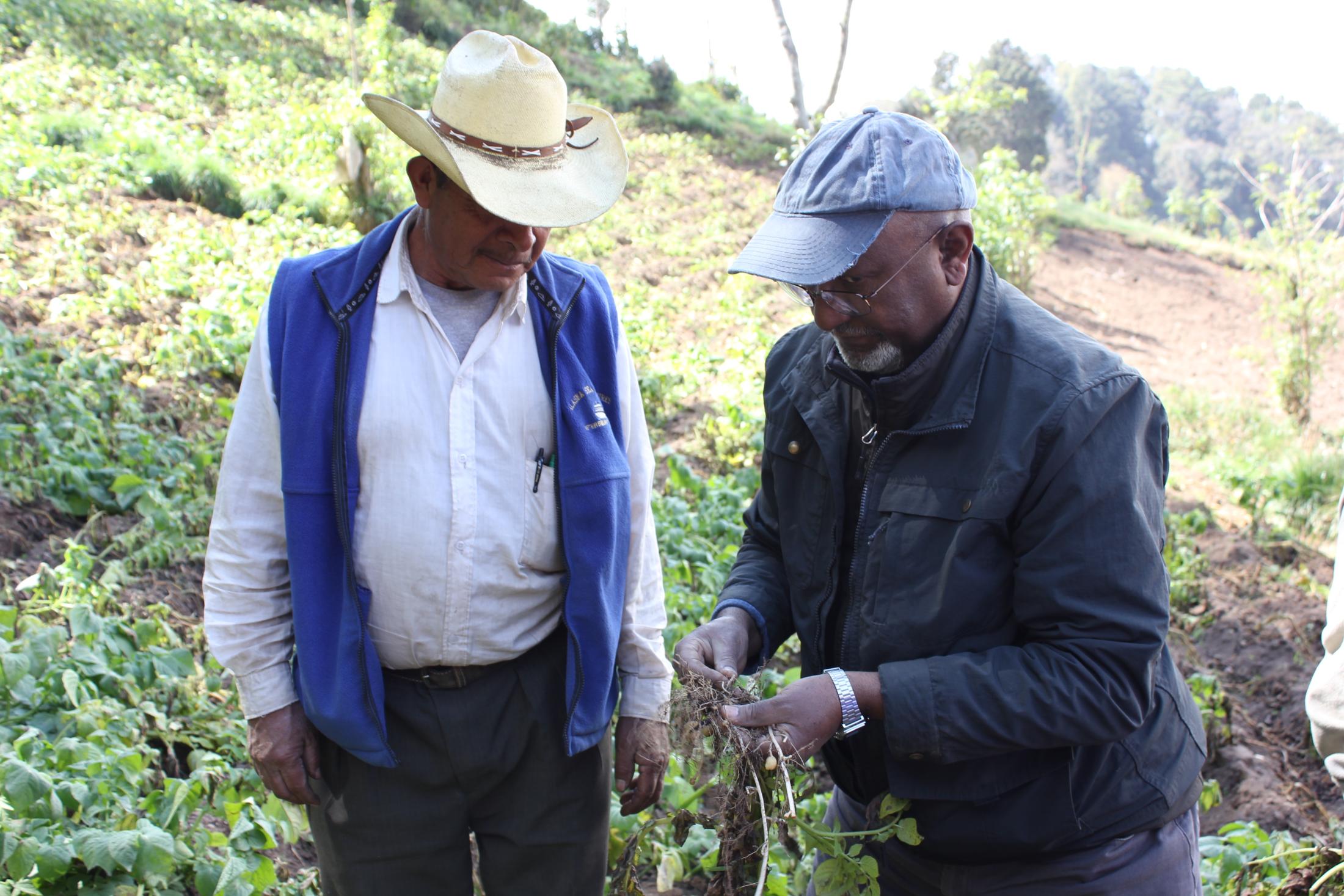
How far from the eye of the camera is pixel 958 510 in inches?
68.1

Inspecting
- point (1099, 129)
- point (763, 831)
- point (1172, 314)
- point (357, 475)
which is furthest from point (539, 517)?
point (1099, 129)

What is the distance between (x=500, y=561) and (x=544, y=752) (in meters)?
0.45

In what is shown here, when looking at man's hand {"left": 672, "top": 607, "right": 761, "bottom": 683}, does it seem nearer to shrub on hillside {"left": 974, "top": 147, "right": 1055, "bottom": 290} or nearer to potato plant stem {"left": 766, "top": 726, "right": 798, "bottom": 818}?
Result: potato plant stem {"left": 766, "top": 726, "right": 798, "bottom": 818}

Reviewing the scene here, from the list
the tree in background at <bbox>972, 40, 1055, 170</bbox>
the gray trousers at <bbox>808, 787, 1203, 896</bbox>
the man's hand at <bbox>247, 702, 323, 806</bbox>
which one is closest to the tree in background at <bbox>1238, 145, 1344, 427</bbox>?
the gray trousers at <bbox>808, 787, 1203, 896</bbox>

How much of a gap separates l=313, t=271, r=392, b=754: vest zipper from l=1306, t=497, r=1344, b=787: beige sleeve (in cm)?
160

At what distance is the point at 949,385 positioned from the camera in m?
1.78

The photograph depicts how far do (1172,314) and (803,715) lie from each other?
52.4 ft

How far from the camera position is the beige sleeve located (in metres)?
1.58

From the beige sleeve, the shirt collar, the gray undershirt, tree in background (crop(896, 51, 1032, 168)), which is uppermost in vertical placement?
tree in background (crop(896, 51, 1032, 168))

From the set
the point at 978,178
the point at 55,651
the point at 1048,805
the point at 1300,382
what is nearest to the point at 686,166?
the point at 978,178

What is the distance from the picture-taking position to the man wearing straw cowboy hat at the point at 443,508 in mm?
1992

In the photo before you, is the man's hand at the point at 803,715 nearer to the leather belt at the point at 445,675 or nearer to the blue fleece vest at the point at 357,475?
the blue fleece vest at the point at 357,475

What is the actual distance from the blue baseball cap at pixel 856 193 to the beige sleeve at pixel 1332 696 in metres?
0.84

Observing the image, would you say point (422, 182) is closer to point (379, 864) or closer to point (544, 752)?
point (544, 752)
